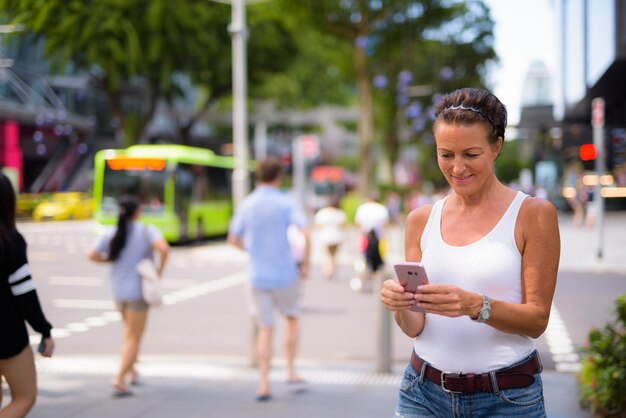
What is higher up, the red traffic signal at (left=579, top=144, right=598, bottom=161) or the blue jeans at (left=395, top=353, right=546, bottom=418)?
the red traffic signal at (left=579, top=144, right=598, bottom=161)

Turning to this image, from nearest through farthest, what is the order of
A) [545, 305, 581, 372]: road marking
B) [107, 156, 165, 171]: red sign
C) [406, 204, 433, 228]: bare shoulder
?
[406, 204, 433, 228]: bare shoulder → [545, 305, 581, 372]: road marking → [107, 156, 165, 171]: red sign

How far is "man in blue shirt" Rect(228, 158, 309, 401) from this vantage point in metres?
6.74

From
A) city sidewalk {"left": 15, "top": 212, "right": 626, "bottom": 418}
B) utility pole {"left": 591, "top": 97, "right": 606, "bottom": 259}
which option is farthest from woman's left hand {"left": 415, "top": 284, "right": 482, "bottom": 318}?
utility pole {"left": 591, "top": 97, "right": 606, "bottom": 259}

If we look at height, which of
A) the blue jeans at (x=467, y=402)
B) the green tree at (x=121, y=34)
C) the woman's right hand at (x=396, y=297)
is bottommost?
the blue jeans at (x=467, y=402)

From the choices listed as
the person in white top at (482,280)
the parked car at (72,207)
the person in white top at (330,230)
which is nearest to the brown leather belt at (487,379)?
the person in white top at (482,280)

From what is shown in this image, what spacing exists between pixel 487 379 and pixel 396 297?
0.38 metres

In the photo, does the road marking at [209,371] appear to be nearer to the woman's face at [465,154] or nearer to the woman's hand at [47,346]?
the woman's hand at [47,346]

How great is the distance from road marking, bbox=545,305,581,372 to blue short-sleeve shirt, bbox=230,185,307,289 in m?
2.79

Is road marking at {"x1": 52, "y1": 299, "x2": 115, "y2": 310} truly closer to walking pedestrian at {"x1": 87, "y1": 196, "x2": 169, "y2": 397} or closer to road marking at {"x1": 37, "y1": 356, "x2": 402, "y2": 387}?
road marking at {"x1": 37, "y1": 356, "x2": 402, "y2": 387}

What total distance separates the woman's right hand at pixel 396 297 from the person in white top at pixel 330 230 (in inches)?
546

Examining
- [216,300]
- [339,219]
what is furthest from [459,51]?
[216,300]

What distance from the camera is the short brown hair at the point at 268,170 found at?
690cm

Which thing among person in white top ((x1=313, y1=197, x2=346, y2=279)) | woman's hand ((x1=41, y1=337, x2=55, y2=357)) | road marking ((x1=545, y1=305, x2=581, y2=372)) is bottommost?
road marking ((x1=545, y1=305, x2=581, y2=372))

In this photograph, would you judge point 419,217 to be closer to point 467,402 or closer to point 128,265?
point 467,402
